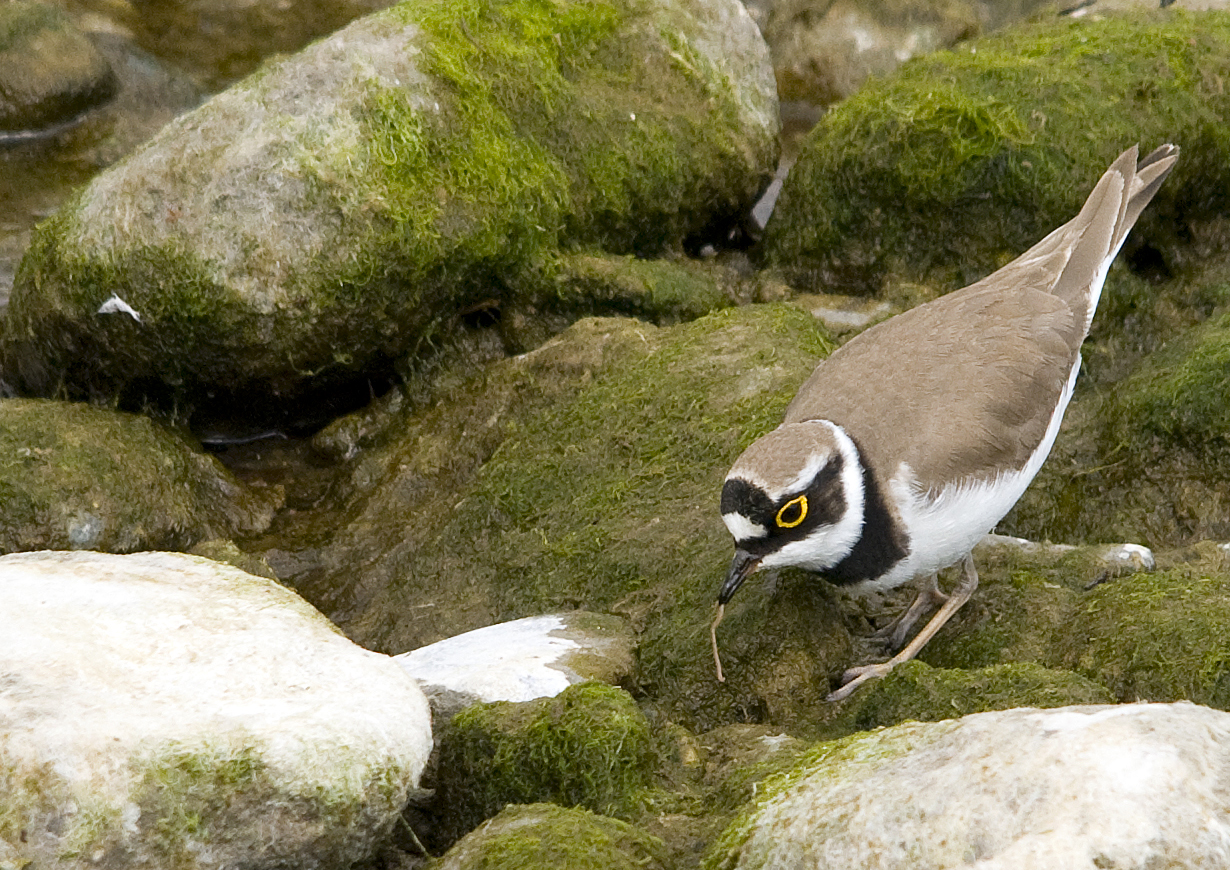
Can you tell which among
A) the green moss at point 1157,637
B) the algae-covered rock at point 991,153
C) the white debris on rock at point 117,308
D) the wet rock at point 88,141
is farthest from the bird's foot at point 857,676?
the wet rock at point 88,141

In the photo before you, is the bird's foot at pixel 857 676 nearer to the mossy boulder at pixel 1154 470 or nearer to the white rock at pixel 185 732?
the white rock at pixel 185 732

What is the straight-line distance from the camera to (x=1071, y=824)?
3.10 m

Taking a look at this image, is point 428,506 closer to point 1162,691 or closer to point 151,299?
point 151,299

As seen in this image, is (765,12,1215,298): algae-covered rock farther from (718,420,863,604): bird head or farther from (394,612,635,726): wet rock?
(394,612,635,726): wet rock

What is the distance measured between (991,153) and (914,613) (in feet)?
12.4

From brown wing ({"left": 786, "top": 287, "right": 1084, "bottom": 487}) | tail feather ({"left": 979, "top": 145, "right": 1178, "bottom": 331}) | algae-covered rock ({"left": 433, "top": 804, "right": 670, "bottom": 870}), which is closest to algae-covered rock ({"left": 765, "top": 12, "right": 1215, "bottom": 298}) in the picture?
tail feather ({"left": 979, "top": 145, "right": 1178, "bottom": 331})

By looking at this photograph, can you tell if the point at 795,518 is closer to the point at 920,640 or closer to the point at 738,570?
the point at 738,570

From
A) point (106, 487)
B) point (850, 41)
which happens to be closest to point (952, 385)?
point (106, 487)

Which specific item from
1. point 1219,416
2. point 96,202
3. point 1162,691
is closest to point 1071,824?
point 1162,691

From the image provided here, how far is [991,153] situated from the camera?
8.38 m

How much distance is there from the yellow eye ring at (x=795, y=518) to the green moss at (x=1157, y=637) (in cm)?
123

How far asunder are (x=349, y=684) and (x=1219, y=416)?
496cm

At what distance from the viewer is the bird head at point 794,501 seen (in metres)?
5.17

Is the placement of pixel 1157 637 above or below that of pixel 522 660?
below
